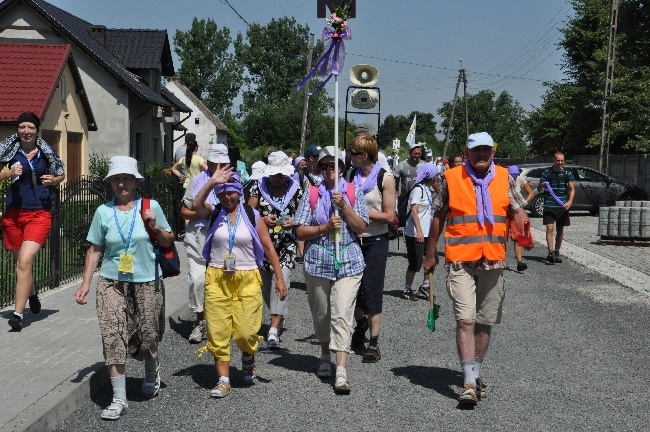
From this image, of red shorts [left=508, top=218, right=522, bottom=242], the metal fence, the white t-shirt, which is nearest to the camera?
red shorts [left=508, top=218, right=522, bottom=242]

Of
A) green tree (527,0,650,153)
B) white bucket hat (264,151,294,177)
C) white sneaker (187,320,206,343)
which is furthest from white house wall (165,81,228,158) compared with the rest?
white bucket hat (264,151,294,177)

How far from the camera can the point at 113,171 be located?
617 cm

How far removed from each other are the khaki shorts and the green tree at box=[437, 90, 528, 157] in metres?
106

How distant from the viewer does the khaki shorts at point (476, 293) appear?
660cm

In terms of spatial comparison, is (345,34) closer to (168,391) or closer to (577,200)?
(168,391)

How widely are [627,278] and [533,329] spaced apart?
17.5 ft

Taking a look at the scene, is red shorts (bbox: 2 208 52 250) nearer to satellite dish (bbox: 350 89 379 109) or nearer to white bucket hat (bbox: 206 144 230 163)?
white bucket hat (bbox: 206 144 230 163)

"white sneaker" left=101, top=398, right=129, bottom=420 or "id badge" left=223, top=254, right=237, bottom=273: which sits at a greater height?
"id badge" left=223, top=254, right=237, bottom=273

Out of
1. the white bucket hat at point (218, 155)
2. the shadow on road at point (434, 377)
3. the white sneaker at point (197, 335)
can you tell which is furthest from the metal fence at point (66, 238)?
the shadow on road at point (434, 377)

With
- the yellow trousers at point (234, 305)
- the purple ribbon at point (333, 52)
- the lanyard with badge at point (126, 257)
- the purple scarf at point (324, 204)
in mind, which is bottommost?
the yellow trousers at point (234, 305)

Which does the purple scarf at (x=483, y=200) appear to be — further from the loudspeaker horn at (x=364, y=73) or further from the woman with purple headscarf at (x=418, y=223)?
the loudspeaker horn at (x=364, y=73)

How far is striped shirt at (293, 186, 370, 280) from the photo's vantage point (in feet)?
23.7

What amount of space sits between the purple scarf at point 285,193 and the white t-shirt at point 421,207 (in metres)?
3.22

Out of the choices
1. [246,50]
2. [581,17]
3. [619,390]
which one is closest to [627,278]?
[619,390]
